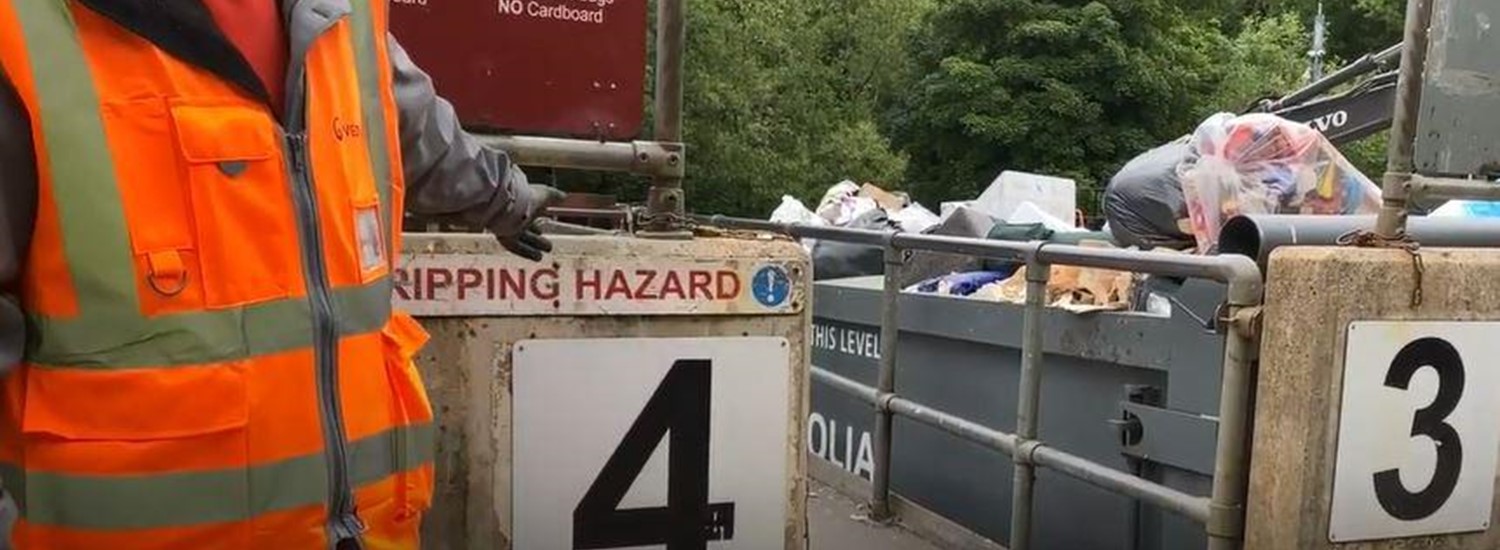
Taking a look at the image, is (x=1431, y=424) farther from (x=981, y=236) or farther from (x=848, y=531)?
(x=981, y=236)

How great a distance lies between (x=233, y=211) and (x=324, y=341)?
0.70 feet

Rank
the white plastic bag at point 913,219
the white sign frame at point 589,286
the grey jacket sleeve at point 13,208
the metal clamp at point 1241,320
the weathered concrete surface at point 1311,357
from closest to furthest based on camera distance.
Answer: the grey jacket sleeve at point 13,208 → the white sign frame at point 589,286 → the weathered concrete surface at point 1311,357 → the metal clamp at point 1241,320 → the white plastic bag at point 913,219

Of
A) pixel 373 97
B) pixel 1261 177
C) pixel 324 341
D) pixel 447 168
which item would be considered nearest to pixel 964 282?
pixel 1261 177

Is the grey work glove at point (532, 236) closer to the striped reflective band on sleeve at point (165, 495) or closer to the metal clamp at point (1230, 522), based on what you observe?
the striped reflective band on sleeve at point (165, 495)

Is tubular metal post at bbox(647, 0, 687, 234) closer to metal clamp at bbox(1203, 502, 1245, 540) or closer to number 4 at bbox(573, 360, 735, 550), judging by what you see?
number 4 at bbox(573, 360, 735, 550)

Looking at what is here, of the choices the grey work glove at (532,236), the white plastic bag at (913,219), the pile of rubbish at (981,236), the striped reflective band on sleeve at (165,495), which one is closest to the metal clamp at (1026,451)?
the pile of rubbish at (981,236)

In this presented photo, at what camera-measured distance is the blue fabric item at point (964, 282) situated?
5.16 metres

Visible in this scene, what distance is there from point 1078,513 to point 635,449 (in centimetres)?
202

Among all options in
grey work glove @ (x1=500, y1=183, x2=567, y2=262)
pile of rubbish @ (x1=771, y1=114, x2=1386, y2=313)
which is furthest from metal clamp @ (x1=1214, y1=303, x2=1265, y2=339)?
grey work glove @ (x1=500, y1=183, x2=567, y2=262)

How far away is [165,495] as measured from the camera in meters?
1.68

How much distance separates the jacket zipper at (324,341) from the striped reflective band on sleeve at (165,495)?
Answer: 0.10ft

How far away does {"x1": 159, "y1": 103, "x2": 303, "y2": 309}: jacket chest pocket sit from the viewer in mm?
1640

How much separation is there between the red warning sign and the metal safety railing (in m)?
1.30

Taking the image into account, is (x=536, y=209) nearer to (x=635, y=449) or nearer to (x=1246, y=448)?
(x=635, y=449)
